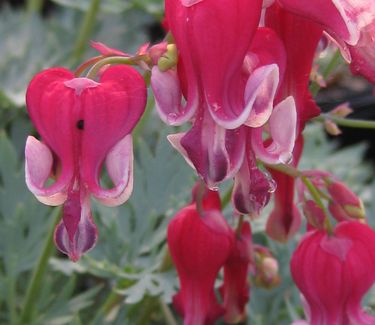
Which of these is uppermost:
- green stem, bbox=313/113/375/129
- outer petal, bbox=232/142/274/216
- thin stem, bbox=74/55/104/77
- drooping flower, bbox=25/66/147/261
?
thin stem, bbox=74/55/104/77

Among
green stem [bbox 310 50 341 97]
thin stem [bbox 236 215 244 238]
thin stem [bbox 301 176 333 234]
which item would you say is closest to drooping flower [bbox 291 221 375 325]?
thin stem [bbox 301 176 333 234]

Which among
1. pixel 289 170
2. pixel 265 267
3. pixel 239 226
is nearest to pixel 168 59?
pixel 289 170

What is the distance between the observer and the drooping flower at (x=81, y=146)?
2.96ft

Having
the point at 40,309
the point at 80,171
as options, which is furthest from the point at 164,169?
the point at 80,171

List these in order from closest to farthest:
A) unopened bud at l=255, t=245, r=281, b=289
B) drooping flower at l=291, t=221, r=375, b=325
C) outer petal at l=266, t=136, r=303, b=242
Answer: drooping flower at l=291, t=221, r=375, b=325 < outer petal at l=266, t=136, r=303, b=242 < unopened bud at l=255, t=245, r=281, b=289

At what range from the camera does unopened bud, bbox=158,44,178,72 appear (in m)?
0.91

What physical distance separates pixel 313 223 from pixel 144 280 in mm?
379

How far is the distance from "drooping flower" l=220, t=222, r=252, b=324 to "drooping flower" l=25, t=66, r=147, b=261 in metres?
0.38

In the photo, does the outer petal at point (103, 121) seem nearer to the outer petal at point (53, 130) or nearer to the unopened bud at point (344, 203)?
the outer petal at point (53, 130)

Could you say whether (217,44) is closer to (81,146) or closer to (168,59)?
(168,59)

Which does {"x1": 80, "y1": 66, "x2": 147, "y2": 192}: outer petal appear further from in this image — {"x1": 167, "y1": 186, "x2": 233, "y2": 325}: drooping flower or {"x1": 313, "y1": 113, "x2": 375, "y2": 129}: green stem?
{"x1": 313, "y1": 113, "x2": 375, "y2": 129}: green stem

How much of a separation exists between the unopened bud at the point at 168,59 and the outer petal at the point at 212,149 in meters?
0.07

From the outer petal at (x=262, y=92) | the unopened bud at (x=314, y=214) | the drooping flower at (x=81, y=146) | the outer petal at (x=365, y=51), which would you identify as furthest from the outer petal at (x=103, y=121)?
the unopened bud at (x=314, y=214)

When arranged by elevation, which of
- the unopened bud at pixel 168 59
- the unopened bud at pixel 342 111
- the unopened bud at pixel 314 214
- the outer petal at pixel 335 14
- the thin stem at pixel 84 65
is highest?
the outer petal at pixel 335 14
